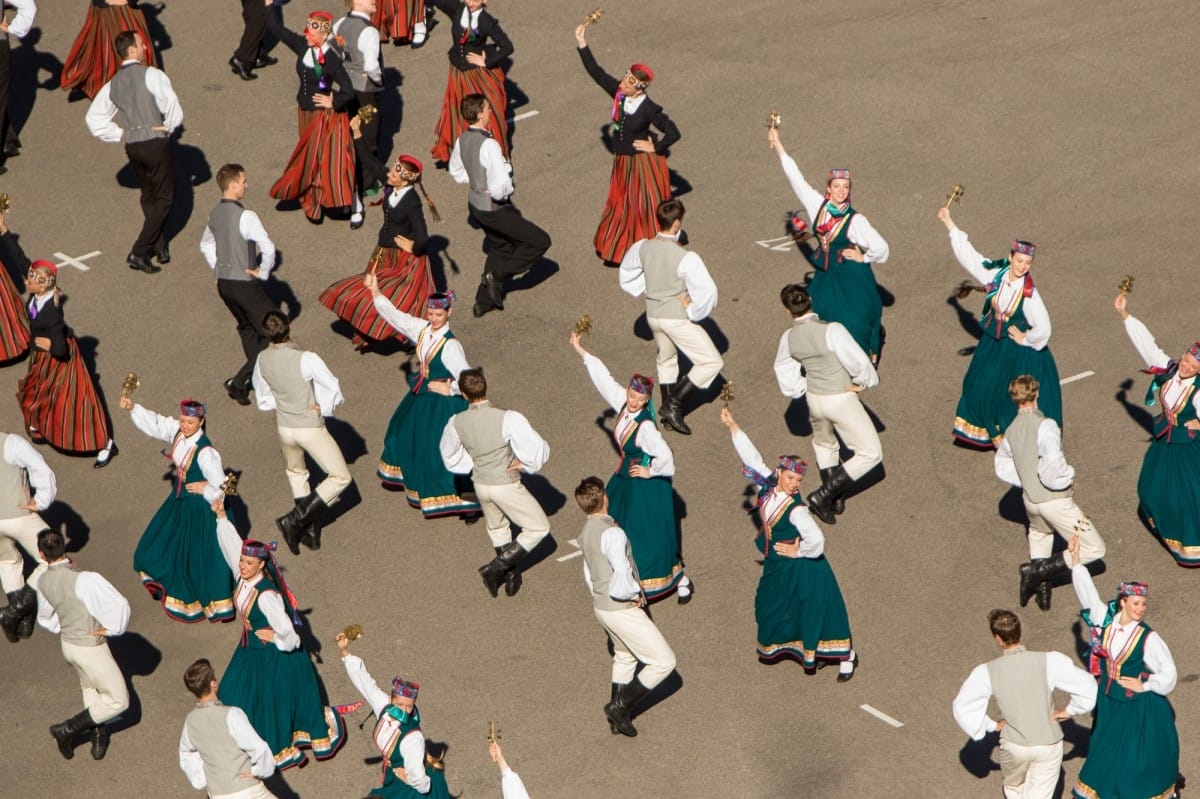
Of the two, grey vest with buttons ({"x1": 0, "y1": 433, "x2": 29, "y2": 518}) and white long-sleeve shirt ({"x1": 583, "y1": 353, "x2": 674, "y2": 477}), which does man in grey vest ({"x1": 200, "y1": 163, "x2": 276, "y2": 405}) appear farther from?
white long-sleeve shirt ({"x1": 583, "y1": 353, "x2": 674, "y2": 477})

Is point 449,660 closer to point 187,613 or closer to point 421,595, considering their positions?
point 421,595

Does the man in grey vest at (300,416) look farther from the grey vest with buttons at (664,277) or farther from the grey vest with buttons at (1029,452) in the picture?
the grey vest with buttons at (1029,452)

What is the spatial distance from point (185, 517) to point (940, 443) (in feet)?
17.2

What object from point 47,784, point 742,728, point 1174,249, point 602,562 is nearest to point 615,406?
point 602,562

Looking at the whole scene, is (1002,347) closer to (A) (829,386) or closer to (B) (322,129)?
(A) (829,386)

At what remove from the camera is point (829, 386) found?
13570 mm

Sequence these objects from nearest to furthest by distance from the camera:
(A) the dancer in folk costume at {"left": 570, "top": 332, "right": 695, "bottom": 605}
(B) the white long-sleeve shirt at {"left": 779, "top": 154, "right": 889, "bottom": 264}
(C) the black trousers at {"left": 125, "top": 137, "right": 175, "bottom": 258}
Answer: (A) the dancer in folk costume at {"left": 570, "top": 332, "right": 695, "bottom": 605} < (B) the white long-sleeve shirt at {"left": 779, "top": 154, "right": 889, "bottom": 264} < (C) the black trousers at {"left": 125, "top": 137, "right": 175, "bottom": 258}

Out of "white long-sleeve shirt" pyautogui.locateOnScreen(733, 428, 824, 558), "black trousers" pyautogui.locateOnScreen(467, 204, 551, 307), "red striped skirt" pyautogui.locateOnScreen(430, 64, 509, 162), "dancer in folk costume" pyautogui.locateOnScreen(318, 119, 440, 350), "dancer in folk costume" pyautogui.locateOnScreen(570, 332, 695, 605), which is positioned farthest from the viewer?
"red striped skirt" pyautogui.locateOnScreen(430, 64, 509, 162)

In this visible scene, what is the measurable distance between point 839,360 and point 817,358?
155 millimetres

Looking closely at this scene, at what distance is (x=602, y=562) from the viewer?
39.4 feet

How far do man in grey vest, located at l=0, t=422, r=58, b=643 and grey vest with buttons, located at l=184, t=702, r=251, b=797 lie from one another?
270cm

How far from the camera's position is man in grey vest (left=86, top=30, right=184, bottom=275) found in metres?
16.0

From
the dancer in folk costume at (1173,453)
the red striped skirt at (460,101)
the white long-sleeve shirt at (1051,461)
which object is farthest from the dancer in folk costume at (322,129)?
the dancer in folk costume at (1173,453)

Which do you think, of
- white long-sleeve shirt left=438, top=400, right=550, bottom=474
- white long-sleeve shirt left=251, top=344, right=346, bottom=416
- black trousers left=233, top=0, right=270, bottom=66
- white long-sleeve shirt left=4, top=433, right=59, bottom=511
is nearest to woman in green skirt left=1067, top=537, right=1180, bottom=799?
white long-sleeve shirt left=438, top=400, right=550, bottom=474
